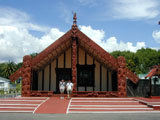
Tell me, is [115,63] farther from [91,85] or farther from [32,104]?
[32,104]

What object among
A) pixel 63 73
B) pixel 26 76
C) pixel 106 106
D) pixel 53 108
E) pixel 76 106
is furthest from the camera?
pixel 63 73

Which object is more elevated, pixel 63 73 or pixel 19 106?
pixel 63 73

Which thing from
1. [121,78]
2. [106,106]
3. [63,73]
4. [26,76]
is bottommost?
[106,106]

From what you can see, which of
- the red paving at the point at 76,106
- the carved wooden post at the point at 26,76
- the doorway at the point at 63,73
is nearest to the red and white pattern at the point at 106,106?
the red paving at the point at 76,106

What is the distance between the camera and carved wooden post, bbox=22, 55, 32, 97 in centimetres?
1552

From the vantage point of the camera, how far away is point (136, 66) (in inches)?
2083

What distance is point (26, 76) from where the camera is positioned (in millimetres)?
15711

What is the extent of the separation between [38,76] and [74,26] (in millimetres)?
6680

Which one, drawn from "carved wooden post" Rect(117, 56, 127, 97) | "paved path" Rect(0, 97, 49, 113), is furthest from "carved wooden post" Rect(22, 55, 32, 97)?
"carved wooden post" Rect(117, 56, 127, 97)

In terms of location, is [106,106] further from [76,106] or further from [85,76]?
[85,76]

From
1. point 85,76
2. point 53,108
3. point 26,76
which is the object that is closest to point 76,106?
point 53,108

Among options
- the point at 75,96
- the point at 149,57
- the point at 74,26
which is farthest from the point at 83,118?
the point at 149,57

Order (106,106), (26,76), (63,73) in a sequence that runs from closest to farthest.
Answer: (106,106)
(26,76)
(63,73)

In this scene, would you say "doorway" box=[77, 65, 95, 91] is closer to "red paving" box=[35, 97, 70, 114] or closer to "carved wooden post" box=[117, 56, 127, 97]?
"carved wooden post" box=[117, 56, 127, 97]
